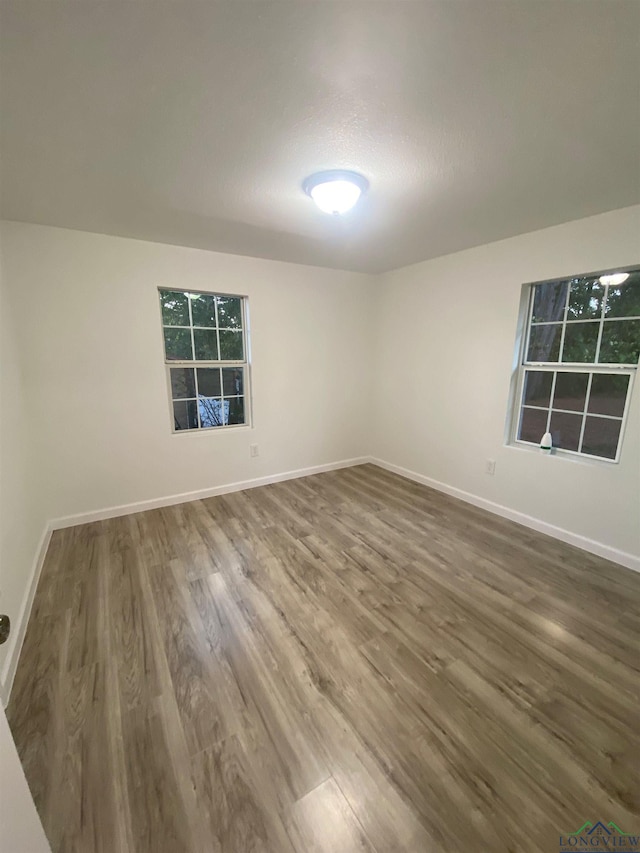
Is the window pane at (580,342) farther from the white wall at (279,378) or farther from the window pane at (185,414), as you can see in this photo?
the window pane at (185,414)

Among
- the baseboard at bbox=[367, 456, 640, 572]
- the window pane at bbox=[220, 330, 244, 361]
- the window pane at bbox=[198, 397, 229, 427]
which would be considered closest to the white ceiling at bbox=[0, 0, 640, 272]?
the window pane at bbox=[220, 330, 244, 361]

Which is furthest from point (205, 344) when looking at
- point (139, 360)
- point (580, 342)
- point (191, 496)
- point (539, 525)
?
point (539, 525)

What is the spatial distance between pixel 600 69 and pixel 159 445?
139 inches

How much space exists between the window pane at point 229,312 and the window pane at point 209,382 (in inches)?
18.1

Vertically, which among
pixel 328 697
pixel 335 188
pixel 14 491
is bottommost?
pixel 328 697

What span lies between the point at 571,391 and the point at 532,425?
42 centimetres

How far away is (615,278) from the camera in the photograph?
242 cm

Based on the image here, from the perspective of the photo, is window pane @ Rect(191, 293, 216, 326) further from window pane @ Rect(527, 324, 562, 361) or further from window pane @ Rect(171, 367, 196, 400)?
window pane @ Rect(527, 324, 562, 361)

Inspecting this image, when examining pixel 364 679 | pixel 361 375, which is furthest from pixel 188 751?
pixel 361 375

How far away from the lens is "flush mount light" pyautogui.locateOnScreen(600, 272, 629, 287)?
7.83 ft

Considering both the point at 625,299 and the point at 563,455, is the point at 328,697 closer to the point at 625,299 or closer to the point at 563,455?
the point at 563,455

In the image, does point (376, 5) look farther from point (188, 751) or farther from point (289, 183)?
point (188, 751)

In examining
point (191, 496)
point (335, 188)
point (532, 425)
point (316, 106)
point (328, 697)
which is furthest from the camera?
point (191, 496)

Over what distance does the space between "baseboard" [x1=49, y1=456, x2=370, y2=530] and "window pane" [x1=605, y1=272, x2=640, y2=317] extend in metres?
2.99
